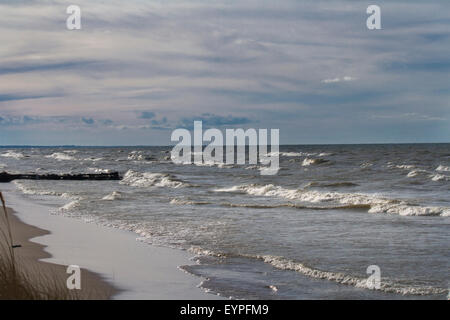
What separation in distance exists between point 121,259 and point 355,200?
49.7 ft

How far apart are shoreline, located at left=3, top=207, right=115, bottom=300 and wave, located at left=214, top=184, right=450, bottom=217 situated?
12.4m

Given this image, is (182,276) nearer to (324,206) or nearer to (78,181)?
(324,206)

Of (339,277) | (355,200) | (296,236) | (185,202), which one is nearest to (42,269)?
(339,277)

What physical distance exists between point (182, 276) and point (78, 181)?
34.0 metres

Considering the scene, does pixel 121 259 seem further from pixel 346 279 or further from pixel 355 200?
pixel 355 200

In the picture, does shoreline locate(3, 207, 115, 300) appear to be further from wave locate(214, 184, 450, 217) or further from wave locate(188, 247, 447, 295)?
wave locate(214, 184, 450, 217)

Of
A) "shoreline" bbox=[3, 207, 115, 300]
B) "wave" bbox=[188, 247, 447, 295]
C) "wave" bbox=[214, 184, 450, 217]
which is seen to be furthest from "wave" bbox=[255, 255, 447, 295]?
"wave" bbox=[214, 184, 450, 217]

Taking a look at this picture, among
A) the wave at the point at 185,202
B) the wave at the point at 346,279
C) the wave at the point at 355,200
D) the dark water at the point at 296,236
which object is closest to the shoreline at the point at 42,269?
the dark water at the point at 296,236

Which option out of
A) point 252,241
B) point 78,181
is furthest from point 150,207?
point 78,181

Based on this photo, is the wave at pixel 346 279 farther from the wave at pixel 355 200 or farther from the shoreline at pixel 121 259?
the wave at pixel 355 200

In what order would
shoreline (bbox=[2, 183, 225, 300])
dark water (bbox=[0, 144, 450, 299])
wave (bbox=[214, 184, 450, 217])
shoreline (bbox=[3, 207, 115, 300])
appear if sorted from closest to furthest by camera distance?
1. shoreline (bbox=[3, 207, 115, 300])
2. shoreline (bbox=[2, 183, 225, 300])
3. dark water (bbox=[0, 144, 450, 299])
4. wave (bbox=[214, 184, 450, 217])

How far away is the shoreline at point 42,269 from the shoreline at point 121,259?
125 millimetres

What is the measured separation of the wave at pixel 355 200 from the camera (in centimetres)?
2009

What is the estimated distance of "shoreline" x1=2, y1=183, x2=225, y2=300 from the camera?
29.2 feet
